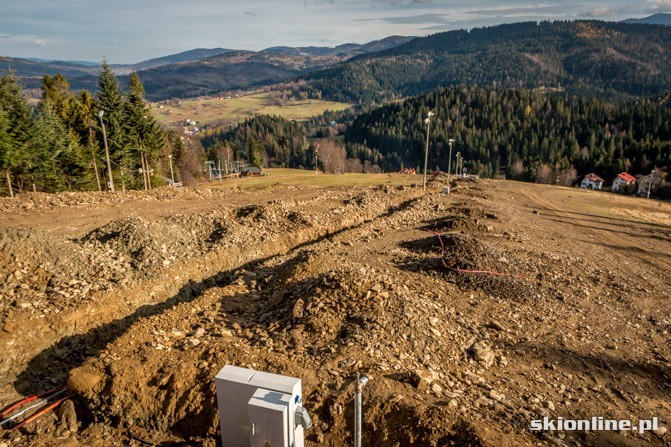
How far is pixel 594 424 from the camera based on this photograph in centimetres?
919

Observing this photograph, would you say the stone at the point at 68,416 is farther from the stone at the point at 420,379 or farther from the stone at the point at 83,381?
the stone at the point at 420,379

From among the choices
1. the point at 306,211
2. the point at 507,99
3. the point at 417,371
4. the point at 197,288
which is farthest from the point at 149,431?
the point at 507,99

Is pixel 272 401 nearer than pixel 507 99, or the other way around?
pixel 272 401

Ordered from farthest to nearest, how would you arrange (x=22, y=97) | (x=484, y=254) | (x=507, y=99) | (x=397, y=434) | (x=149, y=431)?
(x=507, y=99)
(x=22, y=97)
(x=484, y=254)
(x=149, y=431)
(x=397, y=434)

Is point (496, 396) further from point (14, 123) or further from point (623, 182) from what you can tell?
point (623, 182)

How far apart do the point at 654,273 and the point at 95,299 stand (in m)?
28.1

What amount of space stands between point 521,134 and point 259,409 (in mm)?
178203

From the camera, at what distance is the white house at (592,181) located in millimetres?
95688

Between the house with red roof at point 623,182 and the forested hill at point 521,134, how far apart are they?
1533cm

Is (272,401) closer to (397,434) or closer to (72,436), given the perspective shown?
(397,434)

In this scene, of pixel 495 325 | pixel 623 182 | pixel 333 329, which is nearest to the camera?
pixel 333 329

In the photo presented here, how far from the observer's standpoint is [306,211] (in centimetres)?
2938

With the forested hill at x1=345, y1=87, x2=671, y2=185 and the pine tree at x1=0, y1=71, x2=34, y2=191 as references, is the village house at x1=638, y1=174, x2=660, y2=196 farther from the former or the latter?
the pine tree at x1=0, y1=71, x2=34, y2=191

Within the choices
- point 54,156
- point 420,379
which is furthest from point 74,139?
point 420,379
